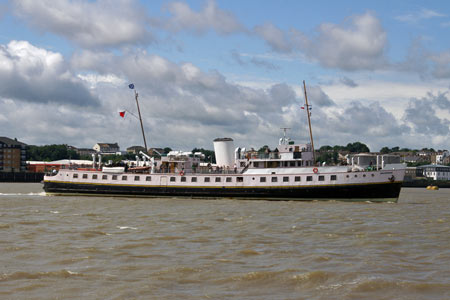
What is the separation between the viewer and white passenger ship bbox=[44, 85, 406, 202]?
4128 centimetres

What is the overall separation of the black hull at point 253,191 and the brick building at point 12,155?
117 m

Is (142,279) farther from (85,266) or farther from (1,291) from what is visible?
(1,291)

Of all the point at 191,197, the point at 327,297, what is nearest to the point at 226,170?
the point at 191,197

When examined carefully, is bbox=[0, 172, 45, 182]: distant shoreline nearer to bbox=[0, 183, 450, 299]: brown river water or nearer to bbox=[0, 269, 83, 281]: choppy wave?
bbox=[0, 183, 450, 299]: brown river water

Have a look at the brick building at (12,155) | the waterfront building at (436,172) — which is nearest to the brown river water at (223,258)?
the brick building at (12,155)

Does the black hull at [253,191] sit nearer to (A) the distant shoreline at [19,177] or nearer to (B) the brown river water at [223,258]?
(B) the brown river water at [223,258]

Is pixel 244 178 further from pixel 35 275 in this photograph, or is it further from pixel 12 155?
pixel 12 155

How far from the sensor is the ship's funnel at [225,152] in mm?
50969

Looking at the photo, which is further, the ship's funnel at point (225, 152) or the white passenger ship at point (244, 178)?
the ship's funnel at point (225, 152)

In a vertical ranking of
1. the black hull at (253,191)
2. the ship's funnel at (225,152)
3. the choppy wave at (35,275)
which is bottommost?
the choppy wave at (35,275)

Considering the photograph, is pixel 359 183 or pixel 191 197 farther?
pixel 191 197

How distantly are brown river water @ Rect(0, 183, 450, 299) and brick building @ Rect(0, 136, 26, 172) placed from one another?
460ft

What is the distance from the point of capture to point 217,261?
15.5m

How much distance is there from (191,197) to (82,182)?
10.7 m
